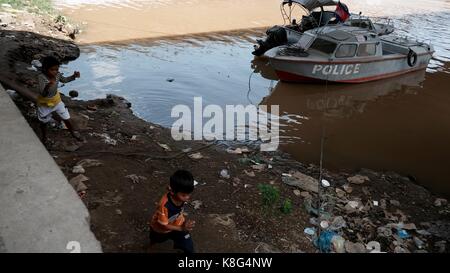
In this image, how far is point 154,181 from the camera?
17.1 feet

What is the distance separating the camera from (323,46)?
35.9 ft

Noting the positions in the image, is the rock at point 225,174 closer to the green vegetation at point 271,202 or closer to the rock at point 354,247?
the green vegetation at point 271,202

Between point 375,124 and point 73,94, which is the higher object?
point 73,94

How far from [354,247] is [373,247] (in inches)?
12.6

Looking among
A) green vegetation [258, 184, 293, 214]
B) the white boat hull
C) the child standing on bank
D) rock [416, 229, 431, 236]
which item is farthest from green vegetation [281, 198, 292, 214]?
the white boat hull

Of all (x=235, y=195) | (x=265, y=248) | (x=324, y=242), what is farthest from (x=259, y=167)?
(x=265, y=248)

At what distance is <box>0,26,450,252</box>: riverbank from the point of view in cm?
433

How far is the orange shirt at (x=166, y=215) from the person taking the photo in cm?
334

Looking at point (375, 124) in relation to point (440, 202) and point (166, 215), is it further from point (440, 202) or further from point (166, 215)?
point (166, 215)

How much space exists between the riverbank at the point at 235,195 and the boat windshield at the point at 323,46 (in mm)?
4652

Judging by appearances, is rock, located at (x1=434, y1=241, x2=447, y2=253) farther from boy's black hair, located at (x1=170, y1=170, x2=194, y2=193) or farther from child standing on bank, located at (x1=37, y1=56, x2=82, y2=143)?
child standing on bank, located at (x1=37, y1=56, x2=82, y2=143)

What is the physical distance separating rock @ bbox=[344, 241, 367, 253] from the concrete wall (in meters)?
3.01

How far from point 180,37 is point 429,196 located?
1113 cm

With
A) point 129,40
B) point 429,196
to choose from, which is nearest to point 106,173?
point 429,196
